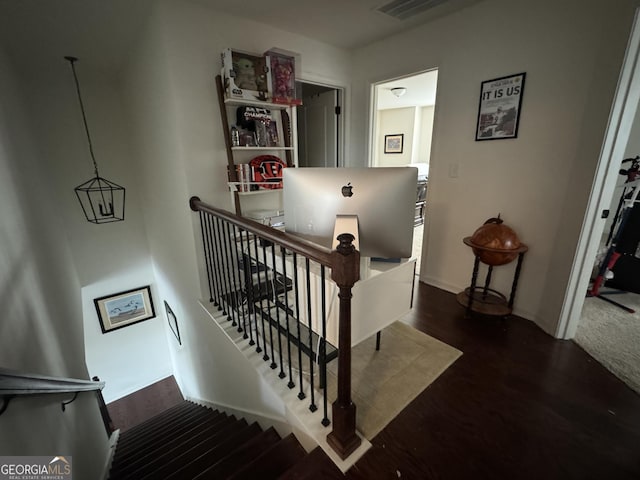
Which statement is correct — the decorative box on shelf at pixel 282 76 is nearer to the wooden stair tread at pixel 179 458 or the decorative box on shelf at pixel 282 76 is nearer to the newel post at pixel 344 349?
the newel post at pixel 344 349

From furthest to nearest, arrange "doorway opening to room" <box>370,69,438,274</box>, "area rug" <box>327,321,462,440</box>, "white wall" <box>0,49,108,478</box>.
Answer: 1. "doorway opening to room" <box>370,69,438,274</box>
2. "area rug" <box>327,321,462,440</box>
3. "white wall" <box>0,49,108,478</box>

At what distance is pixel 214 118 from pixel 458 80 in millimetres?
2128

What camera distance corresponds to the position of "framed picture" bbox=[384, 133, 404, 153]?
6.80m

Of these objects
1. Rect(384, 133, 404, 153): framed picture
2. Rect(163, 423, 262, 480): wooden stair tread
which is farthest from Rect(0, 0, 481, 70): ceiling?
Rect(384, 133, 404, 153): framed picture

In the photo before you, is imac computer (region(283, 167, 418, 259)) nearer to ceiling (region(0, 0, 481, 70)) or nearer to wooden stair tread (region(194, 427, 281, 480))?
wooden stair tread (region(194, 427, 281, 480))

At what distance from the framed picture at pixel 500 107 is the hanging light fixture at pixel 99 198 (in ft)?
14.2

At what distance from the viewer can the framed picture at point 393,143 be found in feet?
22.3

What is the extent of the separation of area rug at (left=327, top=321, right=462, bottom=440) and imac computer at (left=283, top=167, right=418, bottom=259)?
84 cm

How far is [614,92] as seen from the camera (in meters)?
1.65

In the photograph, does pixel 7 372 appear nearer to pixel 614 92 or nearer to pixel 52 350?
pixel 52 350

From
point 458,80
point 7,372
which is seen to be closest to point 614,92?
point 458,80

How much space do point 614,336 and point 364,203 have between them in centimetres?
232

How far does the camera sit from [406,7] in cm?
225

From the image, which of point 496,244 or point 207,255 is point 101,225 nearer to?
point 207,255
